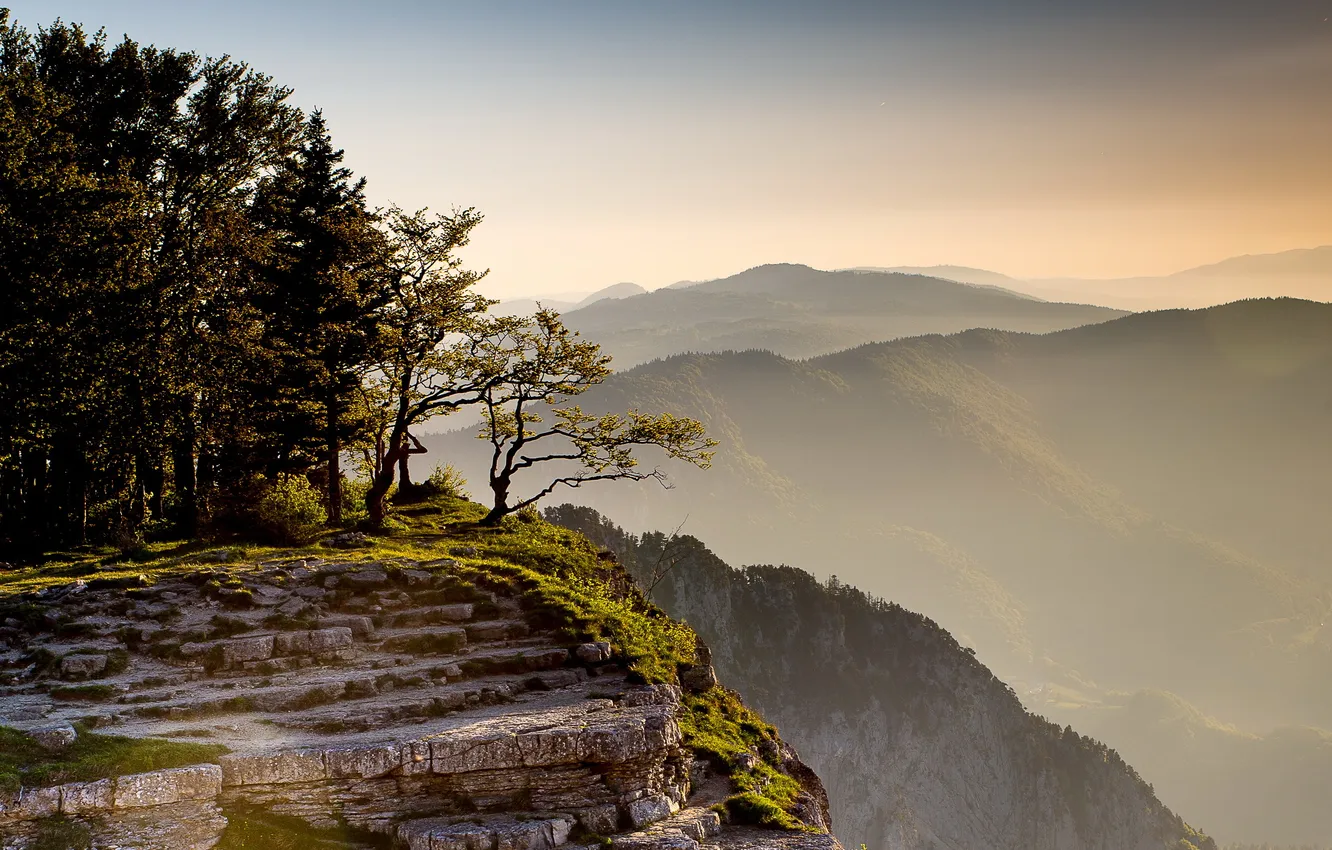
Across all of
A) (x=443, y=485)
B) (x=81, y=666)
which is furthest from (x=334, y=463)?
(x=81, y=666)

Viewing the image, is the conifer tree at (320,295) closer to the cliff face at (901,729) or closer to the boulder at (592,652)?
the boulder at (592,652)

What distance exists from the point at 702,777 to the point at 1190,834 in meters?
153

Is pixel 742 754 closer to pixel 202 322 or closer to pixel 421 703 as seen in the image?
pixel 421 703

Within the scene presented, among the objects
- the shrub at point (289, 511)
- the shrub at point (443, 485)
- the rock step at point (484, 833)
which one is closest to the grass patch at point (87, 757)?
the rock step at point (484, 833)

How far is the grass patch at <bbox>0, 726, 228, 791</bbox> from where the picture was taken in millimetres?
14734

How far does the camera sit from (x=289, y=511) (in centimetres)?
2955

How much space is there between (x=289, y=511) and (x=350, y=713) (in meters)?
12.9

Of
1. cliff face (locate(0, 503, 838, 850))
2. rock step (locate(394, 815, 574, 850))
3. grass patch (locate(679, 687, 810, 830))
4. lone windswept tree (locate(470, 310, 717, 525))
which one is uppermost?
lone windswept tree (locate(470, 310, 717, 525))

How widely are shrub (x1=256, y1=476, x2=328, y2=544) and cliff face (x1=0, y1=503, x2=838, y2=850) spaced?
346cm

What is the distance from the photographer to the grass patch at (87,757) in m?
14.7

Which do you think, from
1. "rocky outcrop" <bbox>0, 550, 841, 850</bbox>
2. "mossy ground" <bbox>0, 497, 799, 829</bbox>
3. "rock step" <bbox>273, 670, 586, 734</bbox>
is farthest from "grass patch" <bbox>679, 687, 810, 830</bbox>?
"rock step" <bbox>273, 670, 586, 734</bbox>

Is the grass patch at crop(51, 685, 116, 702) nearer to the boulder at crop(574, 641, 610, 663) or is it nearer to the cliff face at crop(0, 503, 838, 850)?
the cliff face at crop(0, 503, 838, 850)

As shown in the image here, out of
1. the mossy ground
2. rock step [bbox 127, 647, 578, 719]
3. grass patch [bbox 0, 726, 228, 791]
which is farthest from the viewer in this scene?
the mossy ground

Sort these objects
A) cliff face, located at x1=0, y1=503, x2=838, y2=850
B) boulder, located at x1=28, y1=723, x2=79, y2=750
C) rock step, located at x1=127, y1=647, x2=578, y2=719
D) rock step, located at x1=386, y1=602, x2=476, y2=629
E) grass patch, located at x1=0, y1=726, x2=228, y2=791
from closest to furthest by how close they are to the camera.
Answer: grass patch, located at x1=0, y1=726, x2=228, y2=791 < cliff face, located at x1=0, y1=503, x2=838, y2=850 < boulder, located at x1=28, y1=723, x2=79, y2=750 < rock step, located at x1=127, y1=647, x2=578, y2=719 < rock step, located at x1=386, y1=602, x2=476, y2=629
